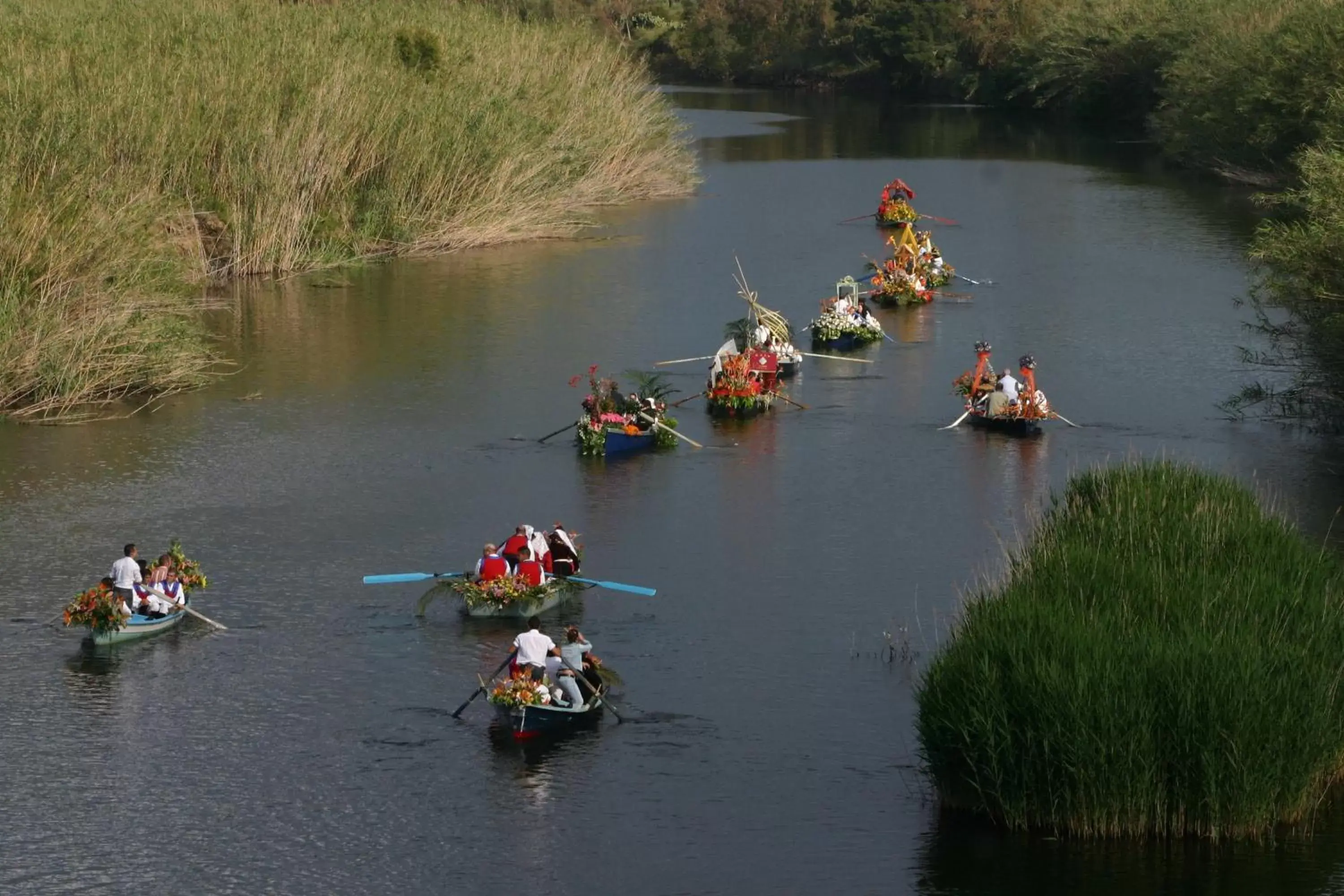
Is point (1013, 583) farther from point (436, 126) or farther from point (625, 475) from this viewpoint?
point (436, 126)

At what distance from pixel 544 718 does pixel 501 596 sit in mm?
4395

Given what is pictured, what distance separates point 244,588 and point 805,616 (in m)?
9.04

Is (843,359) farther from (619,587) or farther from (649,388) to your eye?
(619,587)

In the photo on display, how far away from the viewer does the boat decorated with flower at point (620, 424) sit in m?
39.7

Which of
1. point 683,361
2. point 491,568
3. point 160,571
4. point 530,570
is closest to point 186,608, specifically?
point 160,571

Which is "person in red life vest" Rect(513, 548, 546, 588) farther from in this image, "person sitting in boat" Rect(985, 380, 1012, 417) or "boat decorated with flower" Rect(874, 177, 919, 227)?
"boat decorated with flower" Rect(874, 177, 919, 227)

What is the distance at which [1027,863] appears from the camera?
824 inches

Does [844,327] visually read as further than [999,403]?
Yes

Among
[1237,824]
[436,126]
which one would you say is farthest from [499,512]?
[436,126]

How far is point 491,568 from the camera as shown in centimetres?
2908

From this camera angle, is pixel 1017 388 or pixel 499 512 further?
pixel 1017 388

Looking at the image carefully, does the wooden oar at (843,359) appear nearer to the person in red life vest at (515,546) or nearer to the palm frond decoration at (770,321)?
the palm frond decoration at (770,321)

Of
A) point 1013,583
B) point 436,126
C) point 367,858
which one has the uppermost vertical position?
point 436,126

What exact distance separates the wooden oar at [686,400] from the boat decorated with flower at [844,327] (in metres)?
6.72
